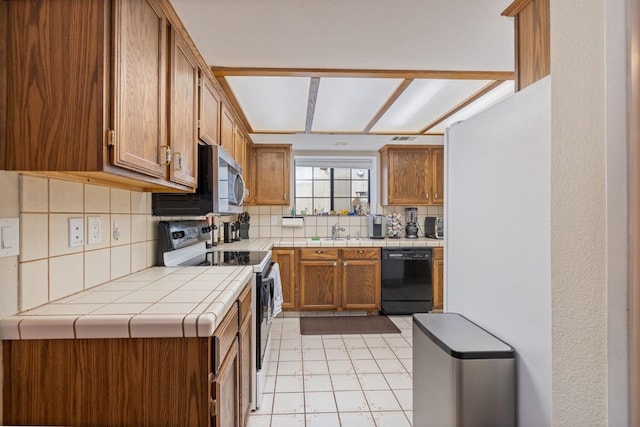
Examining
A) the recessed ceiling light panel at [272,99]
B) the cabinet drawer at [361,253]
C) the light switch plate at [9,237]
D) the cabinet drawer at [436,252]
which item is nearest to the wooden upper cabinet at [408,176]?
the cabinet drawer at [436,252]

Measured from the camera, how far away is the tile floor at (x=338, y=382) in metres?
1.88

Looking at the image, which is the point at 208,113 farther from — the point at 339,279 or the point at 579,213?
the point at 339,279

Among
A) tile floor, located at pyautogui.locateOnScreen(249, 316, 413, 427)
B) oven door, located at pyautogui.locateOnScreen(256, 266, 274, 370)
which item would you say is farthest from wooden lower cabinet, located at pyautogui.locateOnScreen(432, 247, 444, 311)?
oven door, located at pyautogui.locateOnScreen(256, 266, 274, 370)

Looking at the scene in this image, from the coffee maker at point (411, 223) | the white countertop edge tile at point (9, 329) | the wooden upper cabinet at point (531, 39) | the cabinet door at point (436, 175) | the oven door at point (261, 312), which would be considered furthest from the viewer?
the coffee maker at point (411, 223)

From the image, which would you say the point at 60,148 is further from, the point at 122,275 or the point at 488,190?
the point at 488,190

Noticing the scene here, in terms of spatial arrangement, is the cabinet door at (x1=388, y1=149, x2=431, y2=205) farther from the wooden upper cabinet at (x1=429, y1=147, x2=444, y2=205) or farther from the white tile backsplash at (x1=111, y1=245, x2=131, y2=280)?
the white tile backsplash at (x1=111, y1=245, x2=131, y2=280)

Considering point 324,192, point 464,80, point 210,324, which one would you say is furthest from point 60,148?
point 324,192

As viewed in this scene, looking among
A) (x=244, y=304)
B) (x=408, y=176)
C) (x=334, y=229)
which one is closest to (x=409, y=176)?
(x=408, y=176)

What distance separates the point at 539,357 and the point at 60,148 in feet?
5.04

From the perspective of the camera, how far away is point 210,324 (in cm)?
100

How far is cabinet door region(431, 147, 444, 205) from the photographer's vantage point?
13.4ft

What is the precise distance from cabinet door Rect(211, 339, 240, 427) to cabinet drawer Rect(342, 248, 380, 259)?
2358mm

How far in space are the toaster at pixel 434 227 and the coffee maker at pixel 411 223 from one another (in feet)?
0.51

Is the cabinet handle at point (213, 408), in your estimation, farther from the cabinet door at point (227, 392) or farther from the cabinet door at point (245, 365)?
the cabinet door at point (245, 365)
